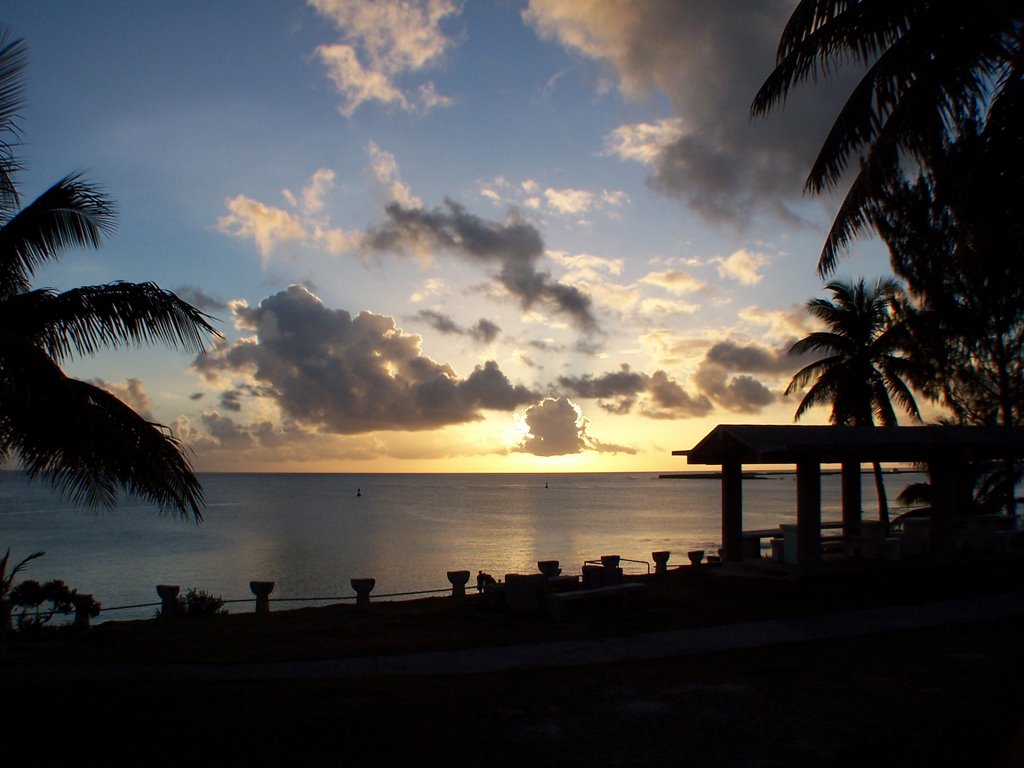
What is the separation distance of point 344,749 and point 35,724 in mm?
2825

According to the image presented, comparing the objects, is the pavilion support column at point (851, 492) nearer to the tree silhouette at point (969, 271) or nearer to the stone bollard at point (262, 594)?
the tree silhouette at point (969, 271)

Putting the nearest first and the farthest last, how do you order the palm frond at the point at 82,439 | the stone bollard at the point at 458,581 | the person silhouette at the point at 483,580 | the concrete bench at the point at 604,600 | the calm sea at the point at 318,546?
the palm frond at the point at 82,439 → the concrete bench at the point at 604,600 → the person silhouette at the point at 483,580 → the stone bollard at the point at 458,581 → the calm sea at the point at 318,546

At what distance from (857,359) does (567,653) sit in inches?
871

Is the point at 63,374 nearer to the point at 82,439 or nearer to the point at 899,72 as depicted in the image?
the point at 82,439

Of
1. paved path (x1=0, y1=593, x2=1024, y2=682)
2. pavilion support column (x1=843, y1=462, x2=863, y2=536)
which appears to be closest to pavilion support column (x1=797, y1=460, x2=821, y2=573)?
paved path (x1=0, y1=593, x2=1024, y2=682)

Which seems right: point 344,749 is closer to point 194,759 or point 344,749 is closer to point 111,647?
point 194,759

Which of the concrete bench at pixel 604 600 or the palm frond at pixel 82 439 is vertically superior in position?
the palm frond at pixel 82 439

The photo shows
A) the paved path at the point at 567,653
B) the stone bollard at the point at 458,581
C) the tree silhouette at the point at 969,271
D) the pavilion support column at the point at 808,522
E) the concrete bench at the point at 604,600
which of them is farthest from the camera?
the stone bollard at the point at 458,581

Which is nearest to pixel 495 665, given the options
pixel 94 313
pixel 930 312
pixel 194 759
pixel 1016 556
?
pixel 194 759

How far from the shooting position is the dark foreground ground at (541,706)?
6121 mm

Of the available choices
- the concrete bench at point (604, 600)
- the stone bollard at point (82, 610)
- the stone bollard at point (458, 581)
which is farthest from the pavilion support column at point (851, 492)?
the stone bollard at point (82, 610)

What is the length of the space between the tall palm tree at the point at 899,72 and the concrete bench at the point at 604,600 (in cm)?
600

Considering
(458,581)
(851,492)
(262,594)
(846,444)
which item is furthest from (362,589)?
(851,492)

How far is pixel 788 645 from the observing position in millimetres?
10062
